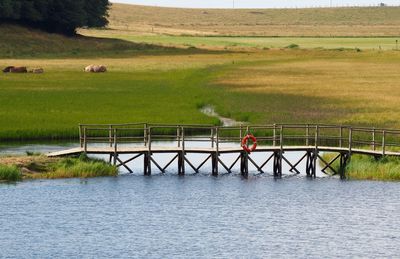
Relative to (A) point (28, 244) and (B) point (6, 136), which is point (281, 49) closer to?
(B) point (6, 136)

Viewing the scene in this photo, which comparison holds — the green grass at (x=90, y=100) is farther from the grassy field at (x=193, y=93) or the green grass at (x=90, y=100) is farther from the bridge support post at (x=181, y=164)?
the bridge support post at (x=181, y=164)

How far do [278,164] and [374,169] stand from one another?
534 cm

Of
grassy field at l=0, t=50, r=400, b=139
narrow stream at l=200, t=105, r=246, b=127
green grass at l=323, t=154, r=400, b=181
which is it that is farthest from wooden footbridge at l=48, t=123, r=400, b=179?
grassy field at l=0, t=50, r=400, b=139

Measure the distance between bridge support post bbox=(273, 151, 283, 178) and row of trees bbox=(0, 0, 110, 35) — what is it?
106m

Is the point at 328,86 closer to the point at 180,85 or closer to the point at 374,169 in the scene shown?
the point at 180,85

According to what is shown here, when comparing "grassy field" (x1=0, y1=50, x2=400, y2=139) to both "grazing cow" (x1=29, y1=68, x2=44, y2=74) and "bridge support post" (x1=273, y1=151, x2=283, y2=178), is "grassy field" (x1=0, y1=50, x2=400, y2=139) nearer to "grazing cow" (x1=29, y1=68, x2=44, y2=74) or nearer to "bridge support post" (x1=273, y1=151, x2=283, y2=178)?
"grazing cow" (x1=29, y1=68, x2=44, y2=74)

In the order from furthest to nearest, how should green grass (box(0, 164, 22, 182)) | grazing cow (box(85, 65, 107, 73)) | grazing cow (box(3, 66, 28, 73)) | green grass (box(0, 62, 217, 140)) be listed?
grazing cow (box(85, 65, 107, 73)) < grazing cow (box(3, 66, 28, 73)) < green grass (box(0, 62, 217, 140)) < green grass (box(0, 164, 22, 182))

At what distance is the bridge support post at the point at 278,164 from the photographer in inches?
2336

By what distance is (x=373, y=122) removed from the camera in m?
75.1

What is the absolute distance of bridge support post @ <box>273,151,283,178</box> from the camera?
5935cm

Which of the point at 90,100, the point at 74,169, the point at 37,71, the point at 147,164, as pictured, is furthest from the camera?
the point at 37,71

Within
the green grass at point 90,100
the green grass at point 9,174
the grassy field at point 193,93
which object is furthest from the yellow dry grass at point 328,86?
the green grass at point 9,174

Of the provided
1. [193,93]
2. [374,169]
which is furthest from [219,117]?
[374,169]

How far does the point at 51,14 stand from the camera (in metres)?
172
